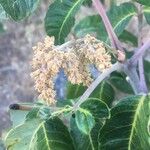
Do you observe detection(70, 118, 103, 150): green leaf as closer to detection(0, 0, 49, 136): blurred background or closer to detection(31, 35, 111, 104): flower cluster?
detection(31, 35, 111, 104): flower cluster

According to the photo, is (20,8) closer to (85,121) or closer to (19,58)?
(85,121)

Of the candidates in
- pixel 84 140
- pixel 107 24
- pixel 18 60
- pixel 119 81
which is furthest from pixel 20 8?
pixel 18 60

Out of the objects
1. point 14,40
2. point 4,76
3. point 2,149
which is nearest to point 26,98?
point 4,76

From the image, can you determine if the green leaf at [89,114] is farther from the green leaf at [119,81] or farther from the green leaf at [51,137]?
the green leaf at [119,81]

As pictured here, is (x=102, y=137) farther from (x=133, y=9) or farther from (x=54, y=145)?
(x=133, y=9)

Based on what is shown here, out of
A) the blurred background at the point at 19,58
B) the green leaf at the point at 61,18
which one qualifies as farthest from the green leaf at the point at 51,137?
the blurred background at the point at 19,58

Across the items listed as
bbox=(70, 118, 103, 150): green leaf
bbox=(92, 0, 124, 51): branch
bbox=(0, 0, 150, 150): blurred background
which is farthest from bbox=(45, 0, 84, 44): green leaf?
bbox=(0, 0, 150, 150): blurred background

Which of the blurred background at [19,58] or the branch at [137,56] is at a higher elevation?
the branch at [137,56]
